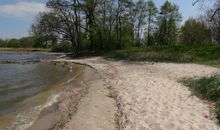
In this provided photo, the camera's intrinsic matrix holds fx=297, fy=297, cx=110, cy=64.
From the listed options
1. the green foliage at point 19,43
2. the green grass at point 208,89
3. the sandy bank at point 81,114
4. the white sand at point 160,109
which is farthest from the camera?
the green foliage at point 19,43

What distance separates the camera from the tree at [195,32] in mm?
64812

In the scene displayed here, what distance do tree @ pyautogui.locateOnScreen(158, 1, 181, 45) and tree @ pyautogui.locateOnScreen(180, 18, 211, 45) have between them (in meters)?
2.42

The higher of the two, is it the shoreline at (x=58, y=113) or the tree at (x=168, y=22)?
the tree at (x=168, y=22)

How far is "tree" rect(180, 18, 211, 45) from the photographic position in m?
64.8

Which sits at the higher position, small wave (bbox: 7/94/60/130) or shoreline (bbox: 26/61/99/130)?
shoreline (bbox: 26/61/99/130)

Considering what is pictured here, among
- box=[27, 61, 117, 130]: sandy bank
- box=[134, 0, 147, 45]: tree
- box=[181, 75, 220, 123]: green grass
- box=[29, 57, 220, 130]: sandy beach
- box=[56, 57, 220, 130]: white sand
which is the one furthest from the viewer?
box=[134, 0, 147, 45]: tree

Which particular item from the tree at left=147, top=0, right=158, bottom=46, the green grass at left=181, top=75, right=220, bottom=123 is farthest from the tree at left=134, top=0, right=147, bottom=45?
the green grass at left=181, top=75, right=220, bottom=123

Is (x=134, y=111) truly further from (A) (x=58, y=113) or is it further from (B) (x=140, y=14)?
(B) (x=140, y=14)

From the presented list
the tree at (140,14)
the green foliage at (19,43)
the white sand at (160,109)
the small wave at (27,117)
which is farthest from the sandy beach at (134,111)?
the green foliage at (19,43)

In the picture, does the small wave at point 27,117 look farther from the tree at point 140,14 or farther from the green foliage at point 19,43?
the green foliage at point 19,43

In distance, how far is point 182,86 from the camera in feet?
44.9

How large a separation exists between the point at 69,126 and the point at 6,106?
5705 mm

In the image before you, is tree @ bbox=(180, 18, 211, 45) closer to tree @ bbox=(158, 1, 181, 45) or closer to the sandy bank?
tree @ bbox=(158, 1, 181, 45)

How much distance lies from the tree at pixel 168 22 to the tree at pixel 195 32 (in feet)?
7.94
